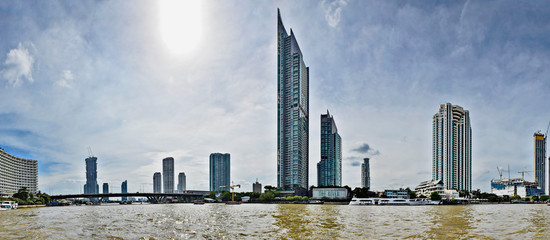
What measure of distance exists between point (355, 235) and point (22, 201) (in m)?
206

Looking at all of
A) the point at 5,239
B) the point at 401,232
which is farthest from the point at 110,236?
the point at 401,232

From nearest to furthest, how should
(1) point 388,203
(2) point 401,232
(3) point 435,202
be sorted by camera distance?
(2) point 401,232
(1) point 388,203
(3) point 435,202

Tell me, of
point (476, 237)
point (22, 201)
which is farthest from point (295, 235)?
point (22, 201)

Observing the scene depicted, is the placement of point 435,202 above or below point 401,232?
below

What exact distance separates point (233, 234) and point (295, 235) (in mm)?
7097

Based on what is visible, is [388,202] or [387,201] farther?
[387,201]

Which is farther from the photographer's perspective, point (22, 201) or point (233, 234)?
point (22, 201)

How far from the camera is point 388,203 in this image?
178750mm

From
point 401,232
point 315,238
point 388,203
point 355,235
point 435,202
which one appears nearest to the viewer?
point 315,238

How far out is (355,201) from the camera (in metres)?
180

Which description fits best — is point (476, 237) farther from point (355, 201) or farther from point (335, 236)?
point (355, 201)

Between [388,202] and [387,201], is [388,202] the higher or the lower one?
the lower one

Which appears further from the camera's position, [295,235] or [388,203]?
[388,203]

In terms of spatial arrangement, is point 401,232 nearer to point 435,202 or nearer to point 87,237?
point 87,237
